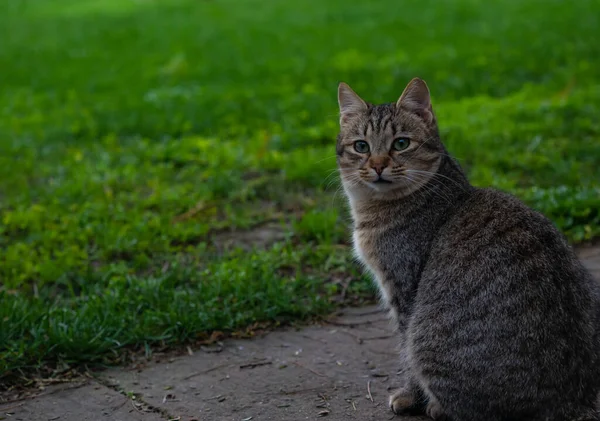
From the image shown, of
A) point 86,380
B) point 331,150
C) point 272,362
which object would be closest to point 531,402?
point 272,362

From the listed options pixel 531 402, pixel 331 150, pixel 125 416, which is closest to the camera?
pixel 531 402

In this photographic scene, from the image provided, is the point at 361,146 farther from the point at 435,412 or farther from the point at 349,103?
the point at 435,412

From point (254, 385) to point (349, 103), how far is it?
1573mm

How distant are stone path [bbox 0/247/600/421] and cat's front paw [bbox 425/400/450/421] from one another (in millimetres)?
148

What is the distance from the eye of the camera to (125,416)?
3.98m

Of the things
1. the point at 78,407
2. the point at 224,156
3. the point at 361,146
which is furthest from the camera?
the point at 224,156

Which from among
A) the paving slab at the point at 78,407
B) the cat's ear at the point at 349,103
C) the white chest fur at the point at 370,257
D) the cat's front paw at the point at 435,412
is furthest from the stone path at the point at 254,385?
the cat's ear at the point at 349,103

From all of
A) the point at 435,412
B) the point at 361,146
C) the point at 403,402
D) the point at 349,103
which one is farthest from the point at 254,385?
the point at 349,103

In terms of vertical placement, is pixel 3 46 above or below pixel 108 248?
above

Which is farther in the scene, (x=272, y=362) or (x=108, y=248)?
(x=108, y=248)

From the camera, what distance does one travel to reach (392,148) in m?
4.29

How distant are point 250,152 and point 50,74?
5.23m

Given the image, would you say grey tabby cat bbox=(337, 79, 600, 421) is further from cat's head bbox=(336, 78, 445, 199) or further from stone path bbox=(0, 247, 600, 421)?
stone path bbox=(0, 247, 600, 421)

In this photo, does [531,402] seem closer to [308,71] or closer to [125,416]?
[125,416]
